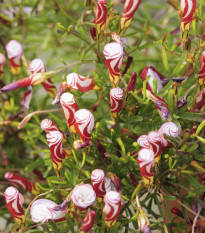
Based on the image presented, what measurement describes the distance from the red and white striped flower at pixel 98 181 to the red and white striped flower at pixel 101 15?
5.5 inches

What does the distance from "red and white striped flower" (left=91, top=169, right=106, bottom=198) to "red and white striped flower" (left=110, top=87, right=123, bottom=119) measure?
7 centimetres

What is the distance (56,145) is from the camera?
0.37 meters

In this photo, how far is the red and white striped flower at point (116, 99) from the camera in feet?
1.20

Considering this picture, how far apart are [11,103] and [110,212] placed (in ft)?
0.88

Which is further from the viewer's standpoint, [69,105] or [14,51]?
[14,51]

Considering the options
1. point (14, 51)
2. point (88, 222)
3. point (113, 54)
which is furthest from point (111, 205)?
point (14, 51)

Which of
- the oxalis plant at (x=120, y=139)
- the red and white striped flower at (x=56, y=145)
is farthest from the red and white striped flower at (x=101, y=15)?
the red and white striped flower at (x=56, y=145)

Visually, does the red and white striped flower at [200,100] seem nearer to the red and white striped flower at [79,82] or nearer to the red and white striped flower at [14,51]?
the red and white striped flower at [79,82]

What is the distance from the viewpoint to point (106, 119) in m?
0.43

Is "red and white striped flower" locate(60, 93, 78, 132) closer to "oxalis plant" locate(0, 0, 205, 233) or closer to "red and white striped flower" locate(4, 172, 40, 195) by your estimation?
"oxalis plant" locate(0, 0, 205, 233)

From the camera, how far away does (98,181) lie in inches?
13.5

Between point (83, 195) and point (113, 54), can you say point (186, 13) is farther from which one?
point (83, 195)

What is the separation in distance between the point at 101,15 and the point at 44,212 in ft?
0.62

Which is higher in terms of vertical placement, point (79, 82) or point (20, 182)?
point (79, 82)
